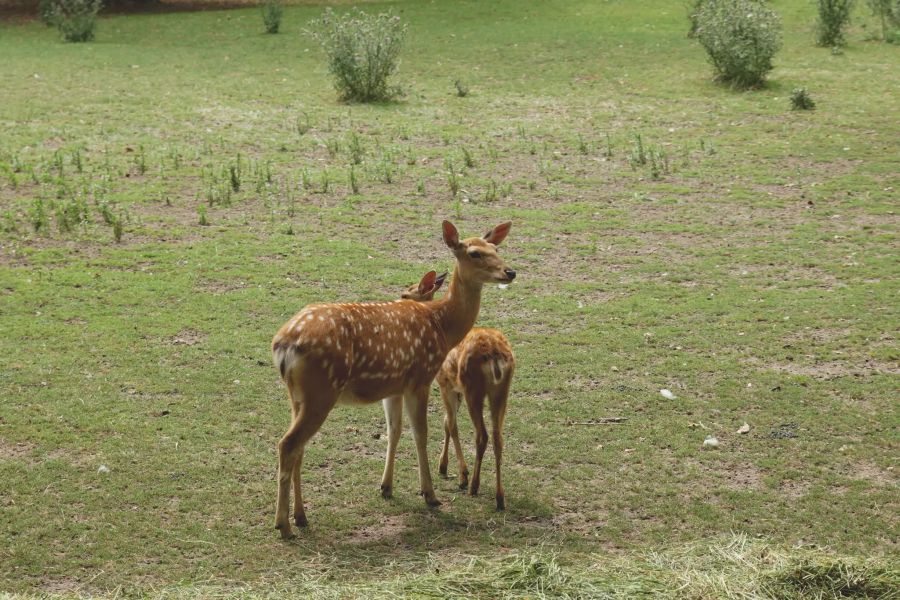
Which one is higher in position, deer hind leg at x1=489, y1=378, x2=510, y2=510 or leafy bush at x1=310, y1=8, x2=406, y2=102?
leafy bush at x1=310, y1=8, x2=406, y2=102

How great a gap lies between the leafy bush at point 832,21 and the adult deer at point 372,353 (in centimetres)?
1598

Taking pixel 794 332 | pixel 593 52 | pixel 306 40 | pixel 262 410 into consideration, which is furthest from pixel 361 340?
pixel 306 40

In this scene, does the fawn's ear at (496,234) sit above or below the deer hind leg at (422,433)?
above

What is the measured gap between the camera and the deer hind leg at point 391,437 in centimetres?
810

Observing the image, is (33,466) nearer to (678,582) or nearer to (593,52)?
(678,582)

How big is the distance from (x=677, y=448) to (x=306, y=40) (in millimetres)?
17219

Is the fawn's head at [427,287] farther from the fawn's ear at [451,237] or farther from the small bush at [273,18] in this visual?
the small bush at [273,18]

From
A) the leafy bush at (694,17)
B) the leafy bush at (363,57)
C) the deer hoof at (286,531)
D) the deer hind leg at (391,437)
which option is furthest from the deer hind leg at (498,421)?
the leafy bush at (694,17)

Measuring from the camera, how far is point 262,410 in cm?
936

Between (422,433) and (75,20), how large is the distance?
19.2 m

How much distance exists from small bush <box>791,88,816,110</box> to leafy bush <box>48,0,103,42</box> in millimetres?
14181

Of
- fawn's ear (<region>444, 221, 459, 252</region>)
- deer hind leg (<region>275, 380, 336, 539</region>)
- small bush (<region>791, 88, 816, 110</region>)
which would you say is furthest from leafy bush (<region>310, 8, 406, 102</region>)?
deer hind leg (<region>275, 380, 336, 539</region>)

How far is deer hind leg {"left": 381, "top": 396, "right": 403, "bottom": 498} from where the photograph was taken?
810 cm

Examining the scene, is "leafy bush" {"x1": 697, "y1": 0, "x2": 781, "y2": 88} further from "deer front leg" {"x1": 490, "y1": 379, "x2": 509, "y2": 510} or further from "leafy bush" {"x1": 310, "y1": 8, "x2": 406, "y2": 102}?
"deer front leg" {"x1": 490, "y1": 379, "x2": 509, "y2": 510}
